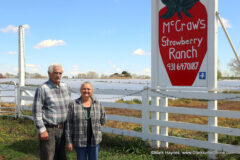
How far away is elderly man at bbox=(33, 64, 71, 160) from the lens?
12.7 ft

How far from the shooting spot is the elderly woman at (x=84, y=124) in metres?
3.82

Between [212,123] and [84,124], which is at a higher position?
[84,124]

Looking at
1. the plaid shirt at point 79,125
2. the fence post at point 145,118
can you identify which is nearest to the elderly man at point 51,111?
the plaid shirt at point 79,125

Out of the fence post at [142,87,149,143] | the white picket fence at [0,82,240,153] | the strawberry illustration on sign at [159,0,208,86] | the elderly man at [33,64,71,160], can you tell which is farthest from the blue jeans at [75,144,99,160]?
the strawberry illustration on sign at [159,0,208,86]

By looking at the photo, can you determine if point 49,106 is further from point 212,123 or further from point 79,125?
point 212,123

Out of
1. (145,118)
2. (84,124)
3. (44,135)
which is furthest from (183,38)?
(44,135)

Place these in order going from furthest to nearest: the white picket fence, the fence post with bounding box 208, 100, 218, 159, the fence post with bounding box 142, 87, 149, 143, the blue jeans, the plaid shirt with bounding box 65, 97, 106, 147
A: the fence post with bounding box 142, 87, 149, 143 → the fence post with bounding box 208, 100, 218, 159 → the white picket fence → the blue jeans → the plaid shirt with bounding box 65, 97, 106, 147

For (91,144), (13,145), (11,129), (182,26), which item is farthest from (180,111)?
(11,129)

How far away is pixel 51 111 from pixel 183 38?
11.9 ft

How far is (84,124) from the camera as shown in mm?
3828

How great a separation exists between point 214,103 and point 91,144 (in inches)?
117

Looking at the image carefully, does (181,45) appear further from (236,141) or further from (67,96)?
(67,96)

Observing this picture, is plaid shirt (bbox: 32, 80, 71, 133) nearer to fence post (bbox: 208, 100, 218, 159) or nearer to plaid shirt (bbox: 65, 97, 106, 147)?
plaid shirt (bbox: 65, 97, 106, 147)

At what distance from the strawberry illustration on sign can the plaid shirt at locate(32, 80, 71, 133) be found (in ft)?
10.6
